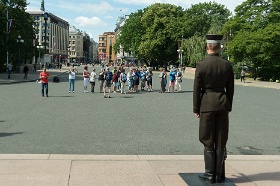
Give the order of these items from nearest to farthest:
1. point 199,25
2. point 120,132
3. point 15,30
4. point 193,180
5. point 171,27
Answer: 1. point 193,180
2. point 120,132
3. point 15,30
4. point 171,27
5. point 199,25

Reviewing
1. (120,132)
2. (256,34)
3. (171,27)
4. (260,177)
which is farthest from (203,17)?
(260,177)

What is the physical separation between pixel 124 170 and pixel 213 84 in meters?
1.98

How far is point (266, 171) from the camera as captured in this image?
6332 mm

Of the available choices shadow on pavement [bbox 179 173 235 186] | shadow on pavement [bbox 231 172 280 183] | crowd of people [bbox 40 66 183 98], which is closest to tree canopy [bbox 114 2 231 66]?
crowd of people [bbox 40 66 183 98]

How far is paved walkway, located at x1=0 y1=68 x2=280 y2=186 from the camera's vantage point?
554cm

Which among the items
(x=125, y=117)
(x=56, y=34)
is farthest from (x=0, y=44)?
(x=56, y=34)

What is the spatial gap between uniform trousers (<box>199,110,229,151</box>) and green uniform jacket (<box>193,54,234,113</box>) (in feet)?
0.30

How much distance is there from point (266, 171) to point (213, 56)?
2.19m

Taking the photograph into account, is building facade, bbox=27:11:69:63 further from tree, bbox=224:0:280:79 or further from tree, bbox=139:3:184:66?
tree, bbox=224:0:280:79

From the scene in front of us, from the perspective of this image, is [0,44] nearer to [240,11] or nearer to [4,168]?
[240,11]

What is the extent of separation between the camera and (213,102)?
5387 mm

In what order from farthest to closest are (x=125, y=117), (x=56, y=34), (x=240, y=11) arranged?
(x=56, y=34)
(x=240, y=11)
(x=125, y=117)

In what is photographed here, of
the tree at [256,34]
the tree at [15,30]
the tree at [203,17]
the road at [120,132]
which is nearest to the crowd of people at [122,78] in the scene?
the road at [120,132]

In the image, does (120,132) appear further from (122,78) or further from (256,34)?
(256,34)
